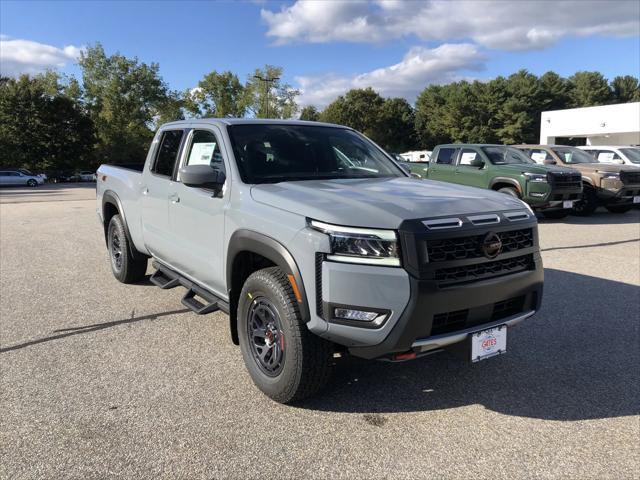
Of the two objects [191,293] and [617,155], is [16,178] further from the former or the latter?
[191,293]

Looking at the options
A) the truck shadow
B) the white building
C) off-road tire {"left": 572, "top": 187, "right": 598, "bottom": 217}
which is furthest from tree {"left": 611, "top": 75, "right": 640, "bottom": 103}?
the truck shadow

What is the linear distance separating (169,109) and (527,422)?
61888 millimetres

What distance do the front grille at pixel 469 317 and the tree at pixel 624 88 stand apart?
103 meters

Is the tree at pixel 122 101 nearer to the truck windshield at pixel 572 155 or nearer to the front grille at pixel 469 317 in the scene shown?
the truck windshield at pixel 572 155

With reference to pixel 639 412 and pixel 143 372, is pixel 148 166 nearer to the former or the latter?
pixel 143 372

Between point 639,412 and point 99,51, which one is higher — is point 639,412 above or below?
below

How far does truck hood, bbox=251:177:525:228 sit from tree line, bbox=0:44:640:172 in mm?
44775

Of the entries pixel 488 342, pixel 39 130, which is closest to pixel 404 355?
pixel 488 342

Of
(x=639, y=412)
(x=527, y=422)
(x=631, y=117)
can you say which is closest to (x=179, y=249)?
(x=527, y=422)

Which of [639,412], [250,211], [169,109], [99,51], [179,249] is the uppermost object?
[99,51]

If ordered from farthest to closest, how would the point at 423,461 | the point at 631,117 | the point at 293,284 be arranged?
the point at 631,117, the point at 293,284, the point at 423,461

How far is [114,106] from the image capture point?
181 ft

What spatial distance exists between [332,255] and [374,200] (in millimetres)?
530

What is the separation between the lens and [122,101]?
5628cm
